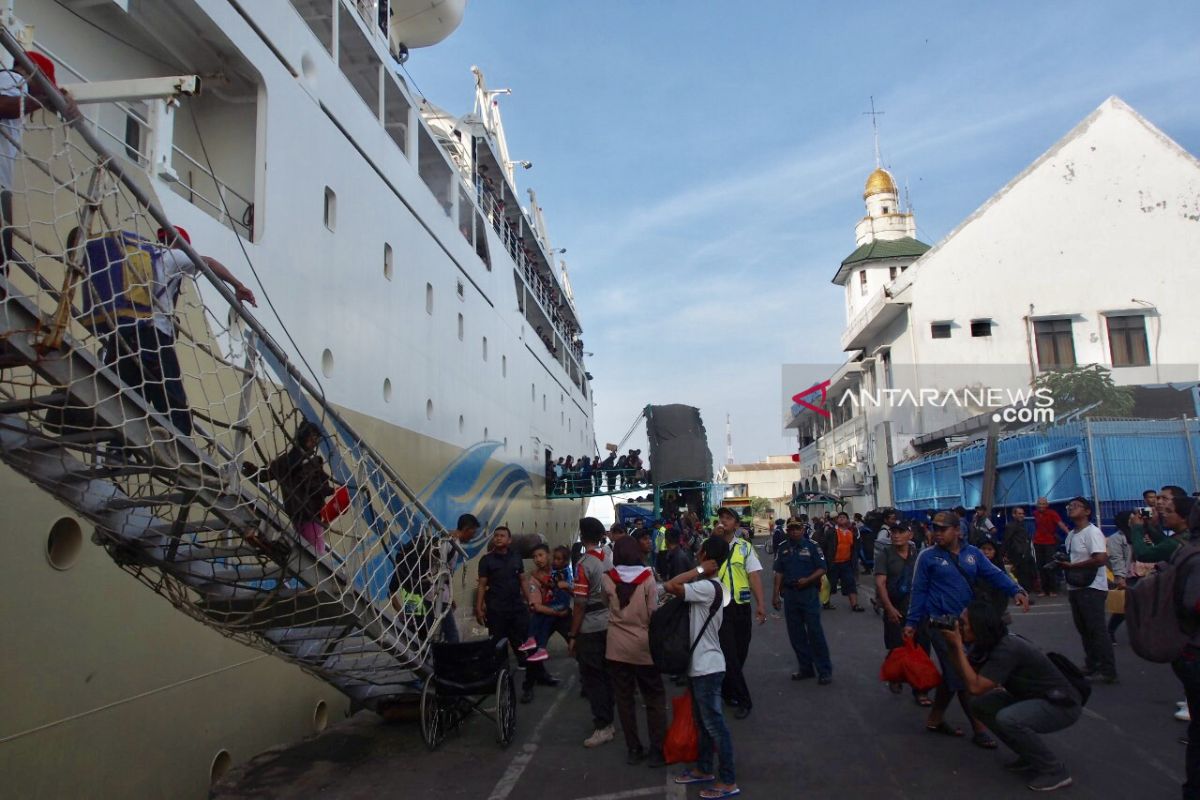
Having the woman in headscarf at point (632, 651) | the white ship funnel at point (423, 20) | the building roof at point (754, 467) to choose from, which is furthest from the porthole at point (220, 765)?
the building roof at point (754, 467)

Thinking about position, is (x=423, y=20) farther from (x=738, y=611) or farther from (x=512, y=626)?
(x=738, y=611)

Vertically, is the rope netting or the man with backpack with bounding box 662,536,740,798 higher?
the rope netting

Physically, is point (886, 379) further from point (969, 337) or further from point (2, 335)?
point (2, 335)

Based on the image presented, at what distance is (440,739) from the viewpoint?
5.77m

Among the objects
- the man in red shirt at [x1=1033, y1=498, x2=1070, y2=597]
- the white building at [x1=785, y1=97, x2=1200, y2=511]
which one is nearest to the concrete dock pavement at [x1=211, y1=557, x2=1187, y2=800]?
the man in red shirt at [x1=1033, y1=498, x2=1070, y2=597]

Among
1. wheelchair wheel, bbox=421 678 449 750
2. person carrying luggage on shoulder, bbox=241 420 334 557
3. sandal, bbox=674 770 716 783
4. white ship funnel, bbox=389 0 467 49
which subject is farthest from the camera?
white ship funnel, bbox=389 0 467 49

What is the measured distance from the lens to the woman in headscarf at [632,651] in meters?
5.05

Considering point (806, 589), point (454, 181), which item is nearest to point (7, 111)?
point (806, 589)

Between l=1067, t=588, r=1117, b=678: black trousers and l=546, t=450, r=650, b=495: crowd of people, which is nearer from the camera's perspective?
l=1067, t=588, r=1117, b=678: black trousers

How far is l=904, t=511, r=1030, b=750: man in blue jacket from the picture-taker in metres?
5.02

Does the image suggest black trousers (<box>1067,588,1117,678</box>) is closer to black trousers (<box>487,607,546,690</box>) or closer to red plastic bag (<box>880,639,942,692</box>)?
red plastic bag (<box>880,639,942,692</box>)

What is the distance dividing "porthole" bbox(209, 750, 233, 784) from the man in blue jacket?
4510 millimetres

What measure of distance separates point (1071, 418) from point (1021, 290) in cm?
1003

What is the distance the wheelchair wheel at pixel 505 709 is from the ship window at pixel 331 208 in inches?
179
